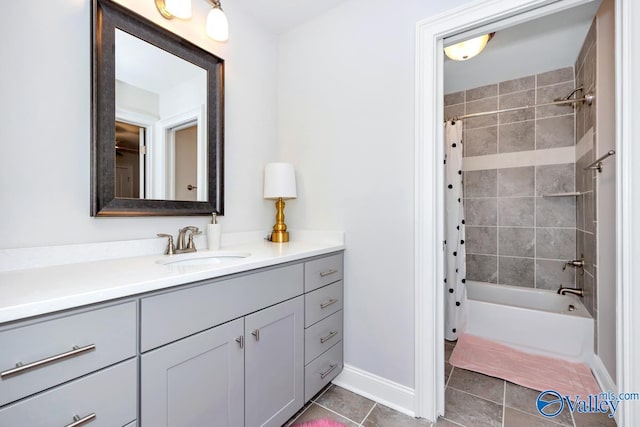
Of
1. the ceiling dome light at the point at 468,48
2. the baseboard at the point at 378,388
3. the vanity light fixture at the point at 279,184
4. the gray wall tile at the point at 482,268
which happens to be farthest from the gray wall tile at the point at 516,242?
→ the vanity light fixture at the point at 279,184

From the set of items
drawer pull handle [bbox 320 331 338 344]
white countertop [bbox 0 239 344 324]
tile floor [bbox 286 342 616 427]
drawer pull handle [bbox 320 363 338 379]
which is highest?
white countertop [bbox 0 239 344 324]

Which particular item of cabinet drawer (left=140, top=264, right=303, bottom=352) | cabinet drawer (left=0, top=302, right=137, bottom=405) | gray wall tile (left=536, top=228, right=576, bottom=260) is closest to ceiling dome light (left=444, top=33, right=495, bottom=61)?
gray wall tile (left=536, top=228, right=576, bottom=260)

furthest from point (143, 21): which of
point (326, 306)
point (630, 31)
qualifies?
point (630, 31)

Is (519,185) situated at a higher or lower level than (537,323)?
higher

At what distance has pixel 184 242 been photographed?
1.48m

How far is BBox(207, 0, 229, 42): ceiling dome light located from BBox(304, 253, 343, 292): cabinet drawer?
134 cm

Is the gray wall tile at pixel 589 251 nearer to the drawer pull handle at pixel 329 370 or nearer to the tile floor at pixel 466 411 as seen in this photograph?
the tile floor at pixel 466 411

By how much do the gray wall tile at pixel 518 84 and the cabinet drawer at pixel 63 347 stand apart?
3.39 meters

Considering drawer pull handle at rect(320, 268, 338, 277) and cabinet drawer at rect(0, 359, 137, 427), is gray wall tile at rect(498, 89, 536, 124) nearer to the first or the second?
drawer pull handle at rect(320, 268, 338, 277)

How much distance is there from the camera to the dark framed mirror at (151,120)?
3.96 feet

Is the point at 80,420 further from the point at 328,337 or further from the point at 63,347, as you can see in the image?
the point at 328,337

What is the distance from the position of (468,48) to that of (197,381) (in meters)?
2.42

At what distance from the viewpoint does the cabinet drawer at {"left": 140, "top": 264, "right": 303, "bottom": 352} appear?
85 centimetres

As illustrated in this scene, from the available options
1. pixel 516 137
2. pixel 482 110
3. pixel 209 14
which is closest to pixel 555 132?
pixel 516 137
